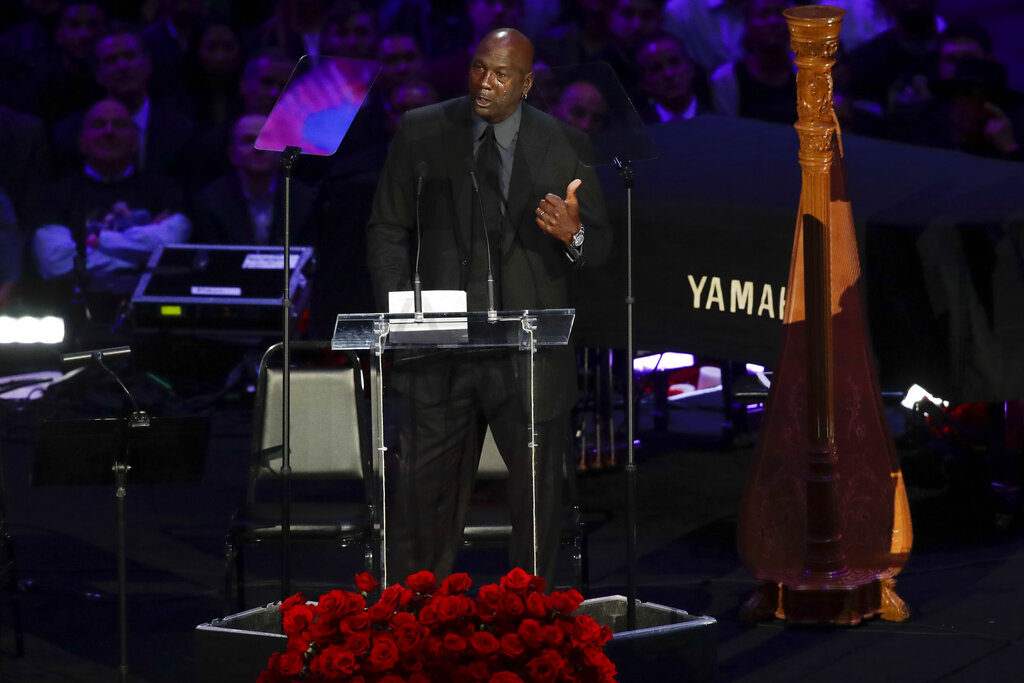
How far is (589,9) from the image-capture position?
9.12 m

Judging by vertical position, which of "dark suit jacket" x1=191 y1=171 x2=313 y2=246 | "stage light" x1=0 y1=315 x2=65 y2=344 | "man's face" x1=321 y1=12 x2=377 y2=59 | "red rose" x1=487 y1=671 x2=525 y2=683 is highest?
"man's face" x1=321 y1=12 x2=377 y2=59

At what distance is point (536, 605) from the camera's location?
3.08 metres

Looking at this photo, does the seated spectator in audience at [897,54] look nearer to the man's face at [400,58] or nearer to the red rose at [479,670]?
the man's face at [400,58]

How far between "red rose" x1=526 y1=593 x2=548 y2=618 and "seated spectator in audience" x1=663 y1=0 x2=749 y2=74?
21.7 ft

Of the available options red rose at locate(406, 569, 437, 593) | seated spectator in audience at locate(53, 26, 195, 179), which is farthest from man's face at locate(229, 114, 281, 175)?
red rose at locate(406, 569, 437, 593)

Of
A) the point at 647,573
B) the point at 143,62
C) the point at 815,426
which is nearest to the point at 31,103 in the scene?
the point at 143,62

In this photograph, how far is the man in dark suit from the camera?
145 inches

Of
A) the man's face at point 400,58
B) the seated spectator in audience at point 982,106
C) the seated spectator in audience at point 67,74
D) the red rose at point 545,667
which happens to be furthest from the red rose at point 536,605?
the seated spectator in audience at point 67,74

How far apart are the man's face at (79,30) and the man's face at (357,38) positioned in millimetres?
1412

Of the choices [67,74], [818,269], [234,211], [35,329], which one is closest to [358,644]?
[818,269]

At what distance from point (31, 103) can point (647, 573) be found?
5353mm

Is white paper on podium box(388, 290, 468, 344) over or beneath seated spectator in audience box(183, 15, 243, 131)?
beneath

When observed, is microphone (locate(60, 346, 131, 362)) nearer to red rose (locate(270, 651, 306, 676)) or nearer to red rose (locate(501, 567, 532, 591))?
red rose (locate(270, 651, 306, 676))

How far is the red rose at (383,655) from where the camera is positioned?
2924 mm
